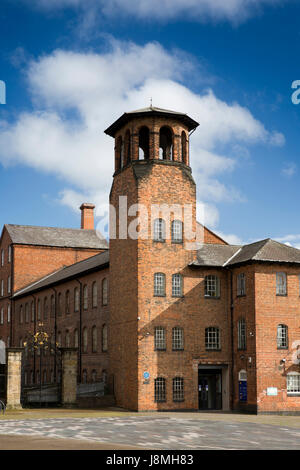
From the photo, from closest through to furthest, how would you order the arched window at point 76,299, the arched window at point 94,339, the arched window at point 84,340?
1. the arched window at point 94,339
2. the arched window at point 84,340
3. the arched window at point 76,299

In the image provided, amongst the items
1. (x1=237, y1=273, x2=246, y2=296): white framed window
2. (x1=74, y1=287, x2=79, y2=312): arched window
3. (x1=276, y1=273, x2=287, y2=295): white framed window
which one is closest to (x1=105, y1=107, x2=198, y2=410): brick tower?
(x1=237, y1=273, x2=246, y2=296): white framed window

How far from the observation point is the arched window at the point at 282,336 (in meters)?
37.6

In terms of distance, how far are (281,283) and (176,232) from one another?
23.6ft

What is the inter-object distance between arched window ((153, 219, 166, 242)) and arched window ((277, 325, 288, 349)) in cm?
883

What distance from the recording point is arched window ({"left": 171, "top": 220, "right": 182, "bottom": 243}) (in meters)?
40.2

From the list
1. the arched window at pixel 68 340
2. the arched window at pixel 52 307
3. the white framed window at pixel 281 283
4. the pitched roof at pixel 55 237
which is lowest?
the arched window at pixel 68 340

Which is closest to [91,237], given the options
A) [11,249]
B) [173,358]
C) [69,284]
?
[11,249]

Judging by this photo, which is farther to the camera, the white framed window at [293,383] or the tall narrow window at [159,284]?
the tall narrow window at [159,284]

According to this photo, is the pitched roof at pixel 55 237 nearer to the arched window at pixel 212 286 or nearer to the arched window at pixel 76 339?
the arched window at pixel 76 339

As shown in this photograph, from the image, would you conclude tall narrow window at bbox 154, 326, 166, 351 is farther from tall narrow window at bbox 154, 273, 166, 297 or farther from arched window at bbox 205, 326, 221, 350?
arched window at bbox 205, 326, 221, 350

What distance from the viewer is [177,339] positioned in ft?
129

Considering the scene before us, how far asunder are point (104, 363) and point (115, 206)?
1085 cm

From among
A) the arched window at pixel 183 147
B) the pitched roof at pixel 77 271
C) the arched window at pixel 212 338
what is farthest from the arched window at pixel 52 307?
the arched window at pixel 183 147

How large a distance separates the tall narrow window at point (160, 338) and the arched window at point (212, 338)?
2942 mm
